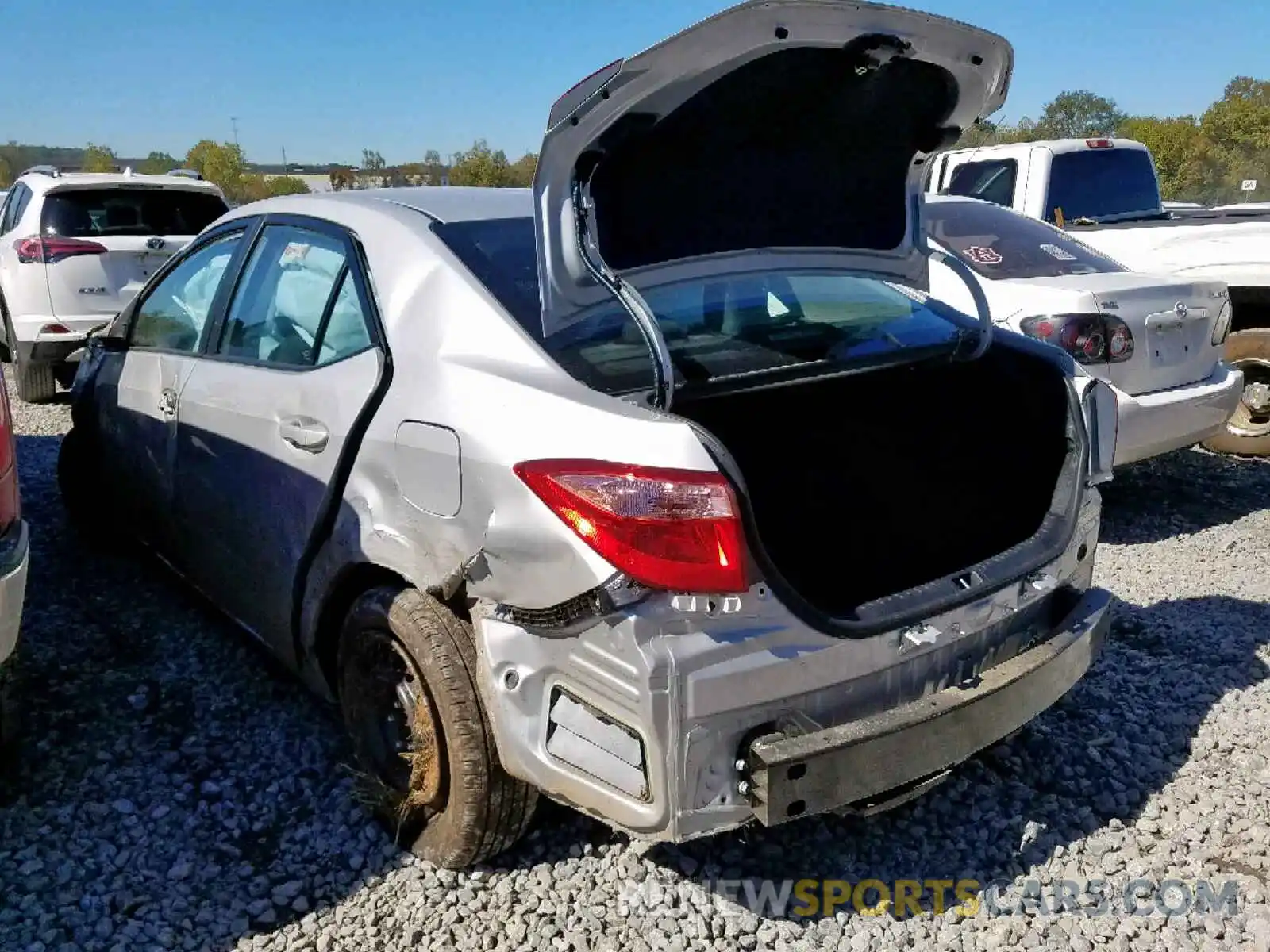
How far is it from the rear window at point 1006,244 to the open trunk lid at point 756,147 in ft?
8.27

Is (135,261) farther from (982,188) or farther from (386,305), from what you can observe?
(982,188)

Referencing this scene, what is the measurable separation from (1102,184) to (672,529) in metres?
7.22

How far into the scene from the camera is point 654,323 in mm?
2379

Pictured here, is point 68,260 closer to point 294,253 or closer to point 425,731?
point 294,253

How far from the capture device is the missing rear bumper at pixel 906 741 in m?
2.11


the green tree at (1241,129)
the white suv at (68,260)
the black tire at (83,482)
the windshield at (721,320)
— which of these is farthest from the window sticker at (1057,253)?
the green tree at (1241,129)

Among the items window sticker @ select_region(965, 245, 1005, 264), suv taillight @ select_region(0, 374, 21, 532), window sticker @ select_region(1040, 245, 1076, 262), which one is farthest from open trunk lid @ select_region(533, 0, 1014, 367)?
window sticker @ select_region(1040, 245, 1076, 262)

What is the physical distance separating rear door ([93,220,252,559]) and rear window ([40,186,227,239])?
3.77 metres

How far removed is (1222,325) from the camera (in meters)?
5.38

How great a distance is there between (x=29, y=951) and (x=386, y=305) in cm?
171

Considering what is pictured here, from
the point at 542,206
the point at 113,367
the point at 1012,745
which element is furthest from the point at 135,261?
the point at 1012,745

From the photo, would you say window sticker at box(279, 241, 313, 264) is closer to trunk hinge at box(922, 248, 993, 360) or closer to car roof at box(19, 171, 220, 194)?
trunk hinge at box(922, 248, 993, 360)

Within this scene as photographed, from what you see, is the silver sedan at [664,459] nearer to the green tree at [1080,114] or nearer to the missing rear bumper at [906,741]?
the missing rear bumper at [906,741]

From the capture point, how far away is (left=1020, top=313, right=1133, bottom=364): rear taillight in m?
4.80
